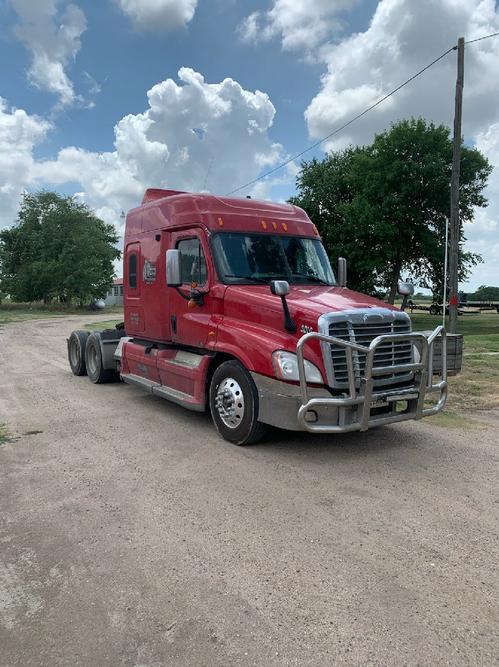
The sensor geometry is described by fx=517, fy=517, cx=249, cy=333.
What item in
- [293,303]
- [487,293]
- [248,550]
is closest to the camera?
[248,550]

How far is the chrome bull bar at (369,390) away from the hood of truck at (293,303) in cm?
34

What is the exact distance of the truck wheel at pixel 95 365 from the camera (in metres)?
9.56

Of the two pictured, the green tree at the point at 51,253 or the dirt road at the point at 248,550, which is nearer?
the dirt road at the point at 248,550

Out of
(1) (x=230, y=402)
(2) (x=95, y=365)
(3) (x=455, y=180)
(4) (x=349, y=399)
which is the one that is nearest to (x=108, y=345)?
(2) (x=95, y=365)

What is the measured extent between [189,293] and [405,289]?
286 centimetres

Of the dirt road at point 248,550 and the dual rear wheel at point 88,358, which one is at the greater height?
the dual rear wheel at point 88,358

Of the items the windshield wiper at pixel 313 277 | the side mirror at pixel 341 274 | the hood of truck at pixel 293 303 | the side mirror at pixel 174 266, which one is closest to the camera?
the hood of truck at pixel 293 303

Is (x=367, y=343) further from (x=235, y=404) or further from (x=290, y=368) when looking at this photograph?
(x=235, y=404)

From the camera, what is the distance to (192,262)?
6602mm

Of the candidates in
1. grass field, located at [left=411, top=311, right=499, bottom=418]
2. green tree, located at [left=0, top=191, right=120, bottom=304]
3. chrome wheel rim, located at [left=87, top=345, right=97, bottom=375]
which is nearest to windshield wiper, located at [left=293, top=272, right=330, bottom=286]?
grass field, located at [left=411, top=311, right=499, bottom=418]

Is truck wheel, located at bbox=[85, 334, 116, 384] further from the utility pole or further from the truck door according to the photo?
the utility pole

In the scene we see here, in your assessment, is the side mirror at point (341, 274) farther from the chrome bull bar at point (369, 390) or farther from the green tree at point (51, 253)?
the green tree at point (51, 253)

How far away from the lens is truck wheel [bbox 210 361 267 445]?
5.50 meters

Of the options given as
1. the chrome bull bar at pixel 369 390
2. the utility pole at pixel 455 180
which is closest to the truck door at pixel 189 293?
the chrome bull bar at pixel 369 390
